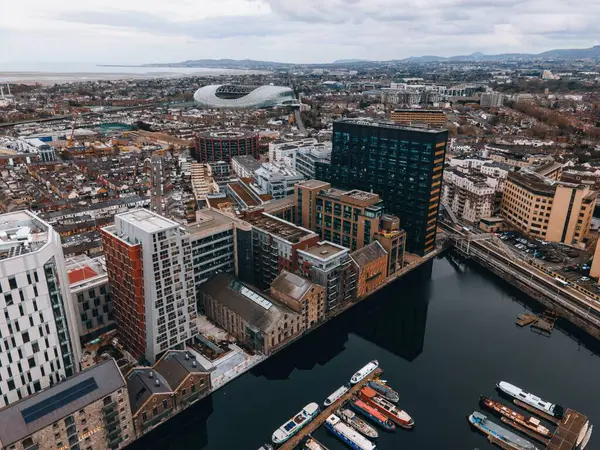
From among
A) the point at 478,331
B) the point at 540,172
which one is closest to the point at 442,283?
the point at 478,331

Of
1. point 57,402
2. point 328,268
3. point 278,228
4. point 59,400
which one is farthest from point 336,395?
point 278,228

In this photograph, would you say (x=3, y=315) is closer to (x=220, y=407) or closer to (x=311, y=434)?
(x=220, y=407)

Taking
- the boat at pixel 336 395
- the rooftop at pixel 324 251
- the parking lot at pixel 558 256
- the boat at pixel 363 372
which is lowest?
the boat at pixel 336 395

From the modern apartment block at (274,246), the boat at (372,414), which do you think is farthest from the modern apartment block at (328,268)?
the boat at (372,414)

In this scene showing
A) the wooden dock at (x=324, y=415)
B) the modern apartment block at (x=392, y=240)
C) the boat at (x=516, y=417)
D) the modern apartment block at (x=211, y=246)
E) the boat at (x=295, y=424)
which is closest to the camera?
the wooden dock at (x=324, y=415)

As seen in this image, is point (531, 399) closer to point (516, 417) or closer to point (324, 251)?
point (516, 417)

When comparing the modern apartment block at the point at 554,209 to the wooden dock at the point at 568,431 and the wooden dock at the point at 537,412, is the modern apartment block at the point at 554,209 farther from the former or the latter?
the wooden dock at the point at 537,412
